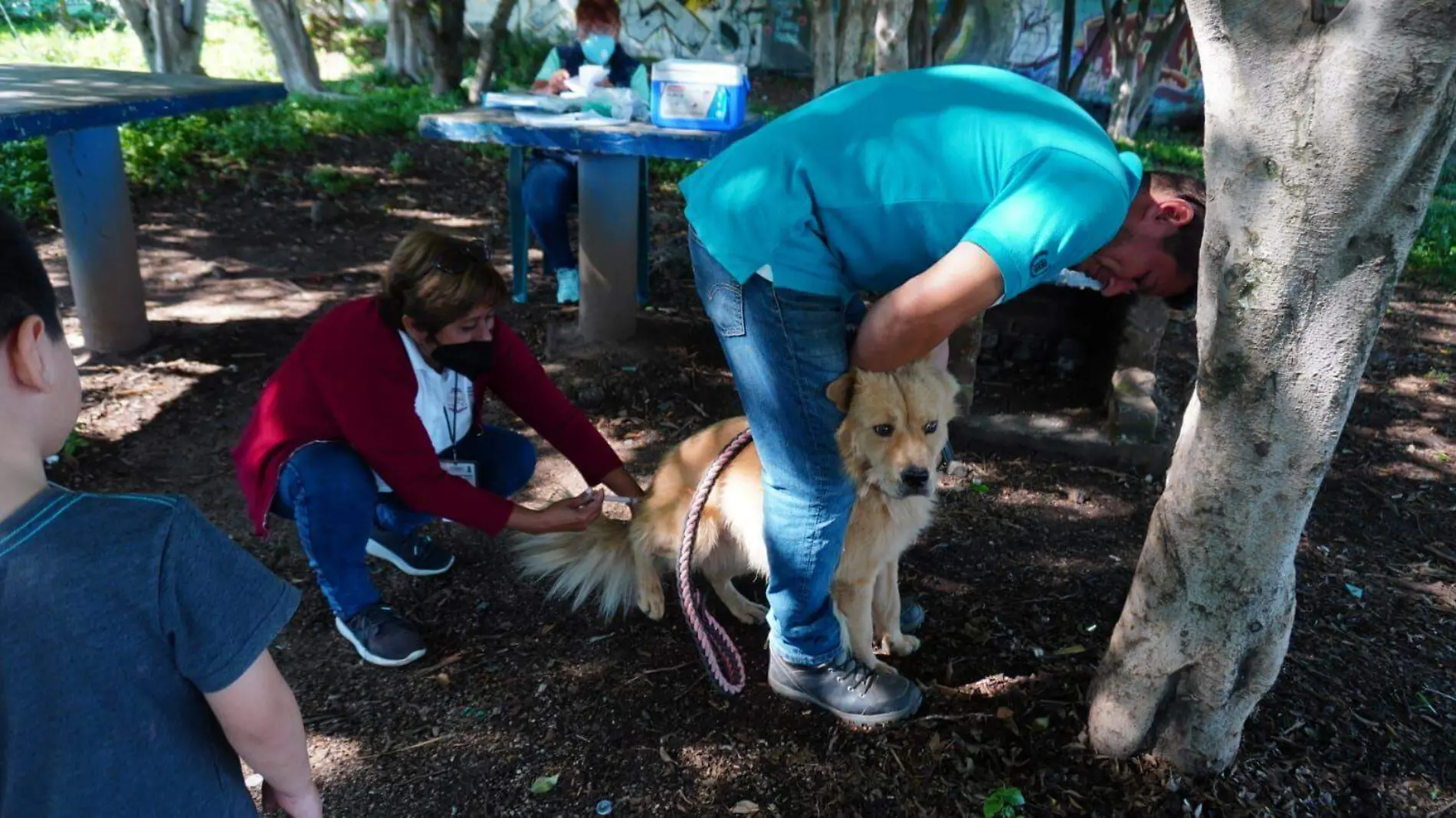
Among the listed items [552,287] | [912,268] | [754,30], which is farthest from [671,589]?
[754,30]

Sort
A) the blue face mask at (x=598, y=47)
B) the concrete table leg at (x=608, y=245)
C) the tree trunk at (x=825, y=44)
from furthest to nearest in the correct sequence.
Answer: the tree trunk at (x=825, y=44), the blue face mask at (x=598, y=47), the concrete table leg at (x=608, y=245)

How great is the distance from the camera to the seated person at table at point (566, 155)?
5.78m

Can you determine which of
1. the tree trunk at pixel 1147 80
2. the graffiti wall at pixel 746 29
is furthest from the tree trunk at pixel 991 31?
the graffiti wall at pixel 746 29

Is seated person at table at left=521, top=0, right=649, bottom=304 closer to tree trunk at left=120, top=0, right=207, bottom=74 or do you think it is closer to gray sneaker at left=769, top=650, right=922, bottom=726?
gray sneaker at left=769, top=650, right=922, bottom=726

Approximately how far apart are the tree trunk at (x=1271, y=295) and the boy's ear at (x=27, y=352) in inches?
82.1

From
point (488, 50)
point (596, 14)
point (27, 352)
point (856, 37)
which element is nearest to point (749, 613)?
point (27, 352)

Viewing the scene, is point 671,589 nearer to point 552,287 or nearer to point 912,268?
point 912,268

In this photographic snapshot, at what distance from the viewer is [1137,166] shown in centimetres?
207

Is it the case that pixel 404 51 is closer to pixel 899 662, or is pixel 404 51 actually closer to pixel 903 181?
pixel 899 662

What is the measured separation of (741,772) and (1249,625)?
1.33 metres

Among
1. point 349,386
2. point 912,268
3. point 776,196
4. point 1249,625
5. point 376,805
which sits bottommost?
point 376,805

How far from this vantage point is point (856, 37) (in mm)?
10211

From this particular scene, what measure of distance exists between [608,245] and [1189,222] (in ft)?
11.2

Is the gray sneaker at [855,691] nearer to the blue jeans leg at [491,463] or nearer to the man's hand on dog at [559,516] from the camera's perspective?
the man's hand on dog at [559,516]
